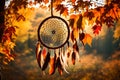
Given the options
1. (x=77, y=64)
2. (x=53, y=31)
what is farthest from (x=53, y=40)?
(x=77, y=64)

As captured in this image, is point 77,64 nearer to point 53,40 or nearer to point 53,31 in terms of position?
point 53,40

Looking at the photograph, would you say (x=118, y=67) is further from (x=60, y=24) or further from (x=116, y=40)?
(x=60, y=24)

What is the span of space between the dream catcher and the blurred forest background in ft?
19.6

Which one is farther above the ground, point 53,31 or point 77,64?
A: point 53,31

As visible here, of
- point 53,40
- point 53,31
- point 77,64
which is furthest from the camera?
point 77,64

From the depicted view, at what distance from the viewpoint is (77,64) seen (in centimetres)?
964

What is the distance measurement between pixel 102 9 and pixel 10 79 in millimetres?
7161

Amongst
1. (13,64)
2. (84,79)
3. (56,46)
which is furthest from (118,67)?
(56,46)

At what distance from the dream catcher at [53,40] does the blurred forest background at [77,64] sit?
5.98 meters

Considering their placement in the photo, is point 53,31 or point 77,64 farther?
point 77,64

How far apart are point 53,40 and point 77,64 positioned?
655 cm

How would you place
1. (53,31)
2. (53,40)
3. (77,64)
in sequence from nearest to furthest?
(53,31), (53,40), (77,64)

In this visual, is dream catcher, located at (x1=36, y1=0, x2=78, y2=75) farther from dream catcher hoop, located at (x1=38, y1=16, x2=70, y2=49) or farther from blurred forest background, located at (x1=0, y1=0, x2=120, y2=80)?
blurred forest background, located at (x1=0, y1=0, x2=120, y2=80)

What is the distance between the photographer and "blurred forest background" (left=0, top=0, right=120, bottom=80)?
895 centimetres
